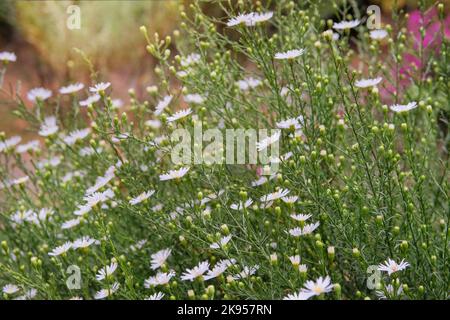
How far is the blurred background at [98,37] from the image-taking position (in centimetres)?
520

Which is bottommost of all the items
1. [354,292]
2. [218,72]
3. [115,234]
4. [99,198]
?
[354,292]

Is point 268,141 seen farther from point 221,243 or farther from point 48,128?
point 48,128

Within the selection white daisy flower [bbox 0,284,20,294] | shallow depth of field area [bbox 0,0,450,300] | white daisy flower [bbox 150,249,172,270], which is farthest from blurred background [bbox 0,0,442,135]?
white daisy flower [bbox 150,249,172,270]

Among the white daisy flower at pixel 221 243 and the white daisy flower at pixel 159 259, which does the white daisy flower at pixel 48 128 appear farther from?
the white daisy flower at pixel 221 243

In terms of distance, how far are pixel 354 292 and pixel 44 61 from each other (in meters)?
4.27

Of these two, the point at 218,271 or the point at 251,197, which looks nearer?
the point at 218,271

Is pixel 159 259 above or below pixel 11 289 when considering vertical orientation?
above

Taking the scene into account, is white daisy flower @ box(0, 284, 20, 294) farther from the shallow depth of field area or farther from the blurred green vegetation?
the blurred green vegetation

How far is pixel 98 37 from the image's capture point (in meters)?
5.44

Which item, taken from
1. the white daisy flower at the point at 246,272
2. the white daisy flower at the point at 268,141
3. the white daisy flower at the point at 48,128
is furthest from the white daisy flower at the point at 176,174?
the white daisy flower at the point at 48,128

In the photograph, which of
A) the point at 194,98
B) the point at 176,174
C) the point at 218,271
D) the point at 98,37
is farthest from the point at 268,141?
the point at 98,37
